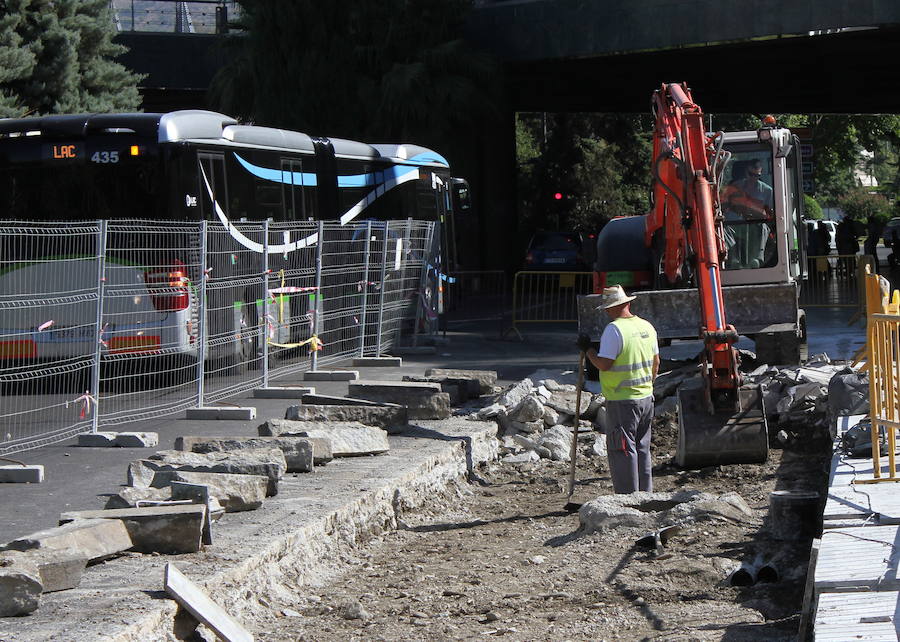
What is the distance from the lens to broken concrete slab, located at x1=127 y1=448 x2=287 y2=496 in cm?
846

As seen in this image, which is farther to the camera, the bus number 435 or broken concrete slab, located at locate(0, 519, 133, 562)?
the bus number 435

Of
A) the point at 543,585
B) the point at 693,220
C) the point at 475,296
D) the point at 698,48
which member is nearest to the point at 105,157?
the point at 693,220

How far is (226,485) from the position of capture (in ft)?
26.3

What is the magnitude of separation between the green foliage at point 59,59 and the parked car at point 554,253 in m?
12.1

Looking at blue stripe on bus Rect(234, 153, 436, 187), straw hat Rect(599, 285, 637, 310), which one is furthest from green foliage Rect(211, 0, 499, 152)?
straw hat Rect(599, 285, 637, 310)

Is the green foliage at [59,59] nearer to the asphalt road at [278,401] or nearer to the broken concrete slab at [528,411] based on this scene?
the asphalt road at [278,401]

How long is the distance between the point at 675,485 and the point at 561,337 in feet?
37.3

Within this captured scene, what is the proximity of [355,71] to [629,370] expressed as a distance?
24.3 metres

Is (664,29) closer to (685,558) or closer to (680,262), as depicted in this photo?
(680,262)

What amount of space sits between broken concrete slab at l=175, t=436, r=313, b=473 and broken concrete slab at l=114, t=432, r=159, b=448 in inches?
38.1

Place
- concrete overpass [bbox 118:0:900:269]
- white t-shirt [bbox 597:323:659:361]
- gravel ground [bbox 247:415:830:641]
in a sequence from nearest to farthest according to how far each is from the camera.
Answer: gravel ground [bbox 247:415:830:641] < white t-shirt [bbox 597:323:659:361] < concrete overpass [bbox 118:0:900:269]

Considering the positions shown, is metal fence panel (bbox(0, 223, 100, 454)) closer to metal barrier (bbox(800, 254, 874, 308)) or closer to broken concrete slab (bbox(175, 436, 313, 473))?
broken concrete slab (bbox(175, 436, 313, 473))

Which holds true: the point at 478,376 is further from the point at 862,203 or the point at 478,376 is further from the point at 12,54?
the point at 862,203

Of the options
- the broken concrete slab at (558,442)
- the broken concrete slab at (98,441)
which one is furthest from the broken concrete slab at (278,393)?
the broken concrete slab at (98,441)
